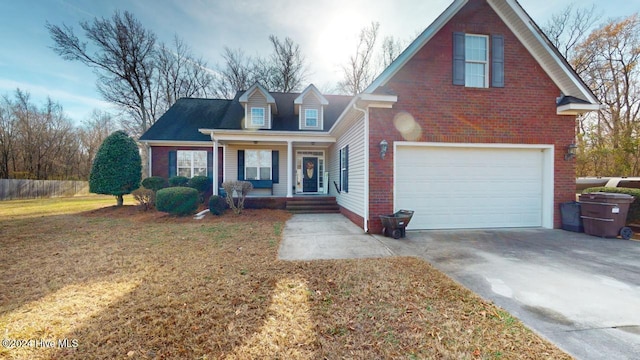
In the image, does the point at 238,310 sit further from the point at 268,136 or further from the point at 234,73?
the point at 234,73

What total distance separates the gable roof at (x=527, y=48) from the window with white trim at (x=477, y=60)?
2.53 feet

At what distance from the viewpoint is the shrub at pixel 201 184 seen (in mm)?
11750

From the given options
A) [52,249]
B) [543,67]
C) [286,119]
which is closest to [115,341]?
[52,249]

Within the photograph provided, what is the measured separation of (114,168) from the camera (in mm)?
11211

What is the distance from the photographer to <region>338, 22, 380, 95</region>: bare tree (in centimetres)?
2120

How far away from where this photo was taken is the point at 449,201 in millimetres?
6980

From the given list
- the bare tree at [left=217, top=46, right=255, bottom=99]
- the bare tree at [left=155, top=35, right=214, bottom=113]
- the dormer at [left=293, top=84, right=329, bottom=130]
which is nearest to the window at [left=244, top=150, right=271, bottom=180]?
the dormer at [left=293, top=84, right=329, bottom=130]

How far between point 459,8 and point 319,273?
7.56 m

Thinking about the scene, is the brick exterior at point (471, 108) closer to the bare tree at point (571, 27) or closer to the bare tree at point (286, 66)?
the bare tree at point (571, 27)

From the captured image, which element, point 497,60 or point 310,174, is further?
point 310,174

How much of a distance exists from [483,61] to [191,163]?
522 inches

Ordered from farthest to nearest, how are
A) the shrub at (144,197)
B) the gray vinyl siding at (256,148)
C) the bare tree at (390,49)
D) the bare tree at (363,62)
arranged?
the bare tree at (363,62) → the bare tree at (390,49) → the gray vinyl siding at (256,148) → the shrub at (144,197)

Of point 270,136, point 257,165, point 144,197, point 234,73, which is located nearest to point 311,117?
point 270,136

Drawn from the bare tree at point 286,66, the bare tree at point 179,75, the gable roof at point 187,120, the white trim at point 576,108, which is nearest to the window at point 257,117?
the gable roof at point 187,120
